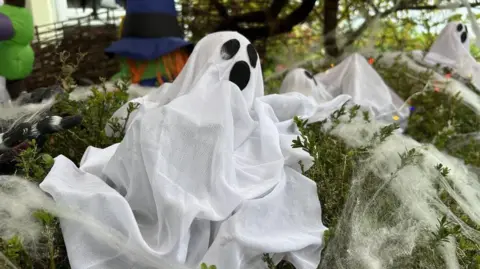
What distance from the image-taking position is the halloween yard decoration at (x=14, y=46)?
5.55ft

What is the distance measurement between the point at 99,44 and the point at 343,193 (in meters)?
2.18

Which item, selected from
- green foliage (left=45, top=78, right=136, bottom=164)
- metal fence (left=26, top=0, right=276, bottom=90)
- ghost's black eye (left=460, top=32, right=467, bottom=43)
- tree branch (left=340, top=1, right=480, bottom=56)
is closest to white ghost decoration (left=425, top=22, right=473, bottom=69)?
ghost's black eye (left=460, top=32, right=467, bottom=43)

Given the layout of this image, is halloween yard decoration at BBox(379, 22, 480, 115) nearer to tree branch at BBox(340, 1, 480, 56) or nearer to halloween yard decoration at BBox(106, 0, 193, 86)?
tree branch at BBox(340, 1, 480, 56)

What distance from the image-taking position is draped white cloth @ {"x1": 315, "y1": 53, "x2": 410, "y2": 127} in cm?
234

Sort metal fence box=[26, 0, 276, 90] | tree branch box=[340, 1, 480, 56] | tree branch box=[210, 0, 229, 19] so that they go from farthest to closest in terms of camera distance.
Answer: tree branch box=[210, 0, 229, 19] < tree branch box=[340, 1, 480, 56] < metal fence box=[26, 0, 276, 90]

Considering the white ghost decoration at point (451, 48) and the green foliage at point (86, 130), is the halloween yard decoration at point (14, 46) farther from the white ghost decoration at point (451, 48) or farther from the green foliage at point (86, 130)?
the white ghost decoration at point (451, 48)

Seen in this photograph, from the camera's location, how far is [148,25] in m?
2.35

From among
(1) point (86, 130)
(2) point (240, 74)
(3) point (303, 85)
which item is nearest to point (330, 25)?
(3) point (303, 85)

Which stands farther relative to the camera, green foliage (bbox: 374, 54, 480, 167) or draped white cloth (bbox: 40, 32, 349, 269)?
green foliage (bbox: 374, 54, 480, 167)

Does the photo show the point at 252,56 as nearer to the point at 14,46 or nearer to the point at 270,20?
the point at 14,46

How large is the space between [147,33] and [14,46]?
2.35ft

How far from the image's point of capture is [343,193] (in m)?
1.15

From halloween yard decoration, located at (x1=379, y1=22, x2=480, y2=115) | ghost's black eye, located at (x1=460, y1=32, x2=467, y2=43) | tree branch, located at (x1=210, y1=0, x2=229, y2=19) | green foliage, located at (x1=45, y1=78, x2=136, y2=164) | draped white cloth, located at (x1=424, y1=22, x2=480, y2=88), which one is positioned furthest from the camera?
tree branch, located at (x1=210, y1=0, x2=229, y2=19)

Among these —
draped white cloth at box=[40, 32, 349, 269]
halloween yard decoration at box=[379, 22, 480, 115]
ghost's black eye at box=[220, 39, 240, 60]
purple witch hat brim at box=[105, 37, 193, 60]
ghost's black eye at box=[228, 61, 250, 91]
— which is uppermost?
ghost's black eye at box=[220, 39, 240, 60]
